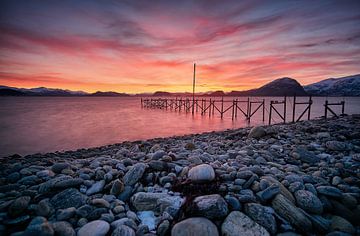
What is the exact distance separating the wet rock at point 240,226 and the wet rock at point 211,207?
11 cm

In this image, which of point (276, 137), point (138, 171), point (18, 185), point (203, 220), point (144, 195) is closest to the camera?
point (203, 220)

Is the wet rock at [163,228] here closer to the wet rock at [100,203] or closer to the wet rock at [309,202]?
the wet rock at [100,203]

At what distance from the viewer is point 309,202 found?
2965 mm

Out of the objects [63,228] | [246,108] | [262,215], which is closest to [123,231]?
[63,228]

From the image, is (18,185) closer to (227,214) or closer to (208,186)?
(208,186)

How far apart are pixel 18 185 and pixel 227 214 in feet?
12.0

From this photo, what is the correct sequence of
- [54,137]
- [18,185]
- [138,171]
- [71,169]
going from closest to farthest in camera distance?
[18,185]
[138,171]
[71,169]
[54,137]

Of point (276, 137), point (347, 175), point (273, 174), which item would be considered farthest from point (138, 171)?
point (276, 137)

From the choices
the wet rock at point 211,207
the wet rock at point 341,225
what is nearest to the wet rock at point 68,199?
the wet rock at point 211,207

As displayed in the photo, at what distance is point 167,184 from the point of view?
3.58 metres

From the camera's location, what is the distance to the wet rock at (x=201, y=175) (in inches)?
A: 134

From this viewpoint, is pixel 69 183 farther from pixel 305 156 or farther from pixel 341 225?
pixel 305 156

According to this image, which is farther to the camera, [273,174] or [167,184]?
[273,174]

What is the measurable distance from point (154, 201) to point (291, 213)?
2.00 m
